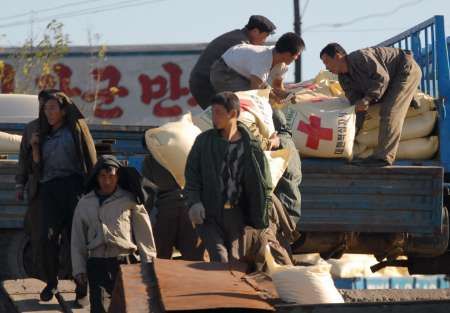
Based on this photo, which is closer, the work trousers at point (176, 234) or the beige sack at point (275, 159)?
the beige sack at point (275, 159)

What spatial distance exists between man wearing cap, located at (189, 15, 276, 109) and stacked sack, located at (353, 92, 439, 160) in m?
1.08

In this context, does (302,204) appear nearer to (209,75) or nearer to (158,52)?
(209,75)

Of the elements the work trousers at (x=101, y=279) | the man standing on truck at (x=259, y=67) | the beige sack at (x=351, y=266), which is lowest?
the beige sack at (x=351, y=266)

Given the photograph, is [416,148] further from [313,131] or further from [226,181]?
[226,181]

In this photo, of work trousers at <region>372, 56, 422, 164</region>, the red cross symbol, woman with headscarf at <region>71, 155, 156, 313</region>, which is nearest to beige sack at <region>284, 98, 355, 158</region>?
the red cross symbol

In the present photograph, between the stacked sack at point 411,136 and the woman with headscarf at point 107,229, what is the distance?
2.61 m

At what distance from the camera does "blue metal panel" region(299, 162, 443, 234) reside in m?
10.5

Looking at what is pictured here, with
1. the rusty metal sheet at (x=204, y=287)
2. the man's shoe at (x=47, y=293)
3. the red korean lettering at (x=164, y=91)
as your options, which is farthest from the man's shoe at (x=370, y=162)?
the red korean lettering at (x=164, y=91)

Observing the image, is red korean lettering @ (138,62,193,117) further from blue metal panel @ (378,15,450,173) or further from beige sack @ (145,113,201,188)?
beige sack @ (145,113,201,188)

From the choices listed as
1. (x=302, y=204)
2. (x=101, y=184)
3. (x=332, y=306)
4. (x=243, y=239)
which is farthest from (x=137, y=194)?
(x=332, y=306)

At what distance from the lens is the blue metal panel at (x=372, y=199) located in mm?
10500

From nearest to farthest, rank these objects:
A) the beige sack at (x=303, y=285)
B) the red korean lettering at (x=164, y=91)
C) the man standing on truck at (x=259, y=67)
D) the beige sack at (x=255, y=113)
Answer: the beige sack at (x=303, y=285) < the beige sack at (x=255, y=113) < the man standing on truck at (x=259, y=67) < the red korean lettering at (x=164, y=91)

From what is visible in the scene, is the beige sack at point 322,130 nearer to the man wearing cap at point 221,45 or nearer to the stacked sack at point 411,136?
the stacked sack at point 411,136

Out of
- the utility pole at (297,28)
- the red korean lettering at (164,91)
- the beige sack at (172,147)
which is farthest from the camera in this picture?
the utility pole at (297,28)
